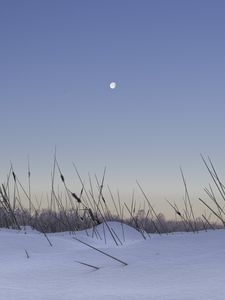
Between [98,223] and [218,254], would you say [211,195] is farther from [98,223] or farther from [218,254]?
[218,254]

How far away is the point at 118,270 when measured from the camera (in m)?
1.52

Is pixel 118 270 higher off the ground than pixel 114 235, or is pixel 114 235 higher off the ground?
pixel 114 235

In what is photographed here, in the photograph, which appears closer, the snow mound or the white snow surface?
the white snow surface

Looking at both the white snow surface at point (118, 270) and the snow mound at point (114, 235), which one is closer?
the white snow surface at point (118, 270)

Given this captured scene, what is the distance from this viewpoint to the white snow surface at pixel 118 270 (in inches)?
45.3

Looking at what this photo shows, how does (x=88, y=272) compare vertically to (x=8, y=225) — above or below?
below

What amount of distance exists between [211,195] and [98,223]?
2.55 ft

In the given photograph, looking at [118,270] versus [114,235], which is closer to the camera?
[118,270]

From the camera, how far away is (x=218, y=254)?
1604 mm

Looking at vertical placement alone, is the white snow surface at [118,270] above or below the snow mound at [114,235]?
below

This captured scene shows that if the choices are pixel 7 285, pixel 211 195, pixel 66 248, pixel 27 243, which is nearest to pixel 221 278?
pixel 7 285

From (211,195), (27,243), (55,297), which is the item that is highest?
(211,195)

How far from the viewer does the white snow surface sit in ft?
3.77

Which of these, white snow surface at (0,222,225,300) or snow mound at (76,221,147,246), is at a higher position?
snow mound at (76,221,147,246)
